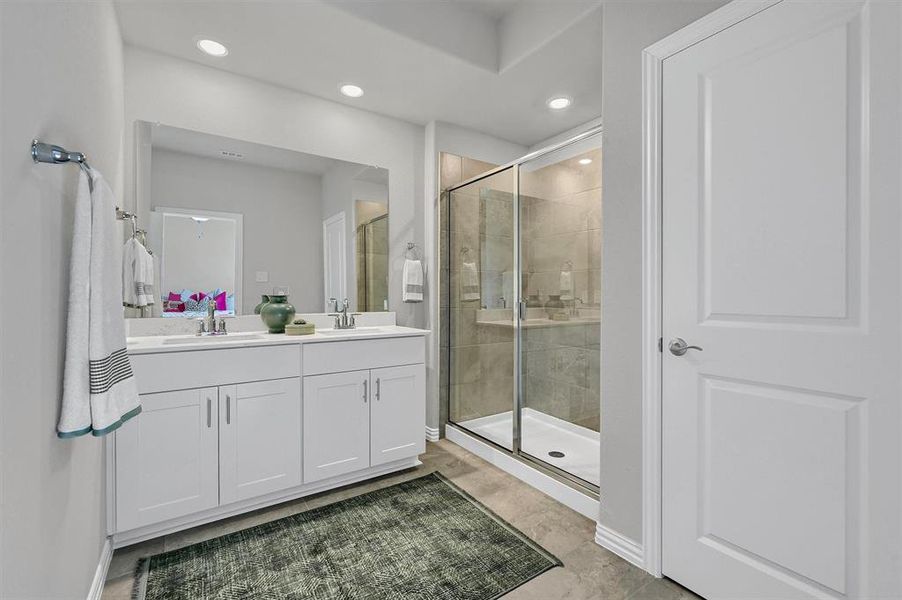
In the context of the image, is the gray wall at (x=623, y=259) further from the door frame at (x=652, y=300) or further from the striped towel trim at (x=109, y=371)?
the striped towel trim at (x=109, y=371)

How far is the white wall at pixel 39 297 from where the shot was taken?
0.80m

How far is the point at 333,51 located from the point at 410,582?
2.59 m

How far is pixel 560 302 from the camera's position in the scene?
2824mm

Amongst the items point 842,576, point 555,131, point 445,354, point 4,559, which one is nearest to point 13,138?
point 4,559

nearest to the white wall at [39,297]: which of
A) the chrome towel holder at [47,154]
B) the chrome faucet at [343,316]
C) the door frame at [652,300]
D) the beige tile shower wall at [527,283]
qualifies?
the chrome towel holder at [47,154]

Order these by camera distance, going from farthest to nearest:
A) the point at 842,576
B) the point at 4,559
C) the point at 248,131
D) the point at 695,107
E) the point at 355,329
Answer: the point at 355,329
the point at 248,131
the point at 695,107
the point at 842,576
the point at 4,559

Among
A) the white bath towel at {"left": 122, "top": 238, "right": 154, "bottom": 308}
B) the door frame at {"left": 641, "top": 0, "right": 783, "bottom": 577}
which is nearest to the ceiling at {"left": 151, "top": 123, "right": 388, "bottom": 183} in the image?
the white bath towel at {"left": 122, "top": 238, "right": 154, "bottom": 308}

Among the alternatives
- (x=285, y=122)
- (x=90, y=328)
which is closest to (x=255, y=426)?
(x=90, y=328)

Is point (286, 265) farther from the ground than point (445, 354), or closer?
farther from the ground

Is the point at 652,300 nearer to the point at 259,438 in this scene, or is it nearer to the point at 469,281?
the point at 469,281

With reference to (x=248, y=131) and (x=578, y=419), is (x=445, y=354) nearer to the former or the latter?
(x=578, y=419)

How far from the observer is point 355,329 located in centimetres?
279

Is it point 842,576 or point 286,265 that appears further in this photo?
point 286,265

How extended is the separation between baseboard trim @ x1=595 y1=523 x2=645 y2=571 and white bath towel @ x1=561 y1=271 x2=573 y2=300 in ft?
4.65
